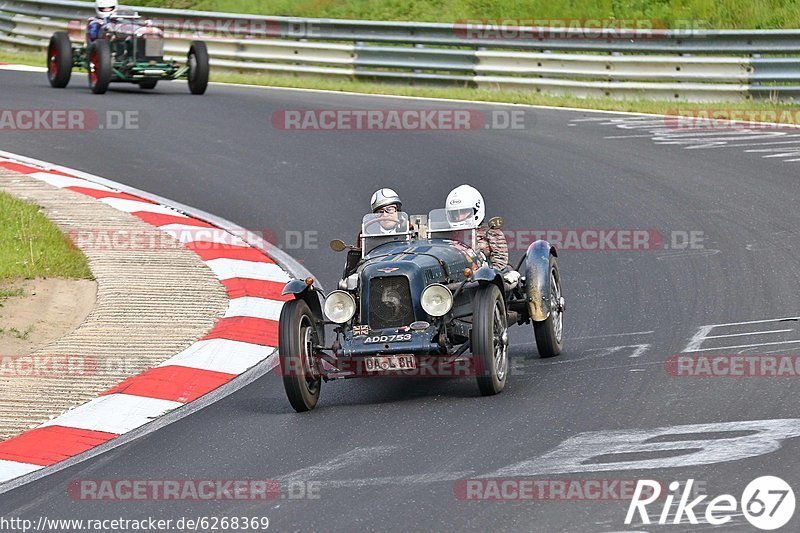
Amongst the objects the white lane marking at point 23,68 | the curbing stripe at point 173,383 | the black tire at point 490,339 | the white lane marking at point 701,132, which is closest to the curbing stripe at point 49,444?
the curbing stripe at point 173,383

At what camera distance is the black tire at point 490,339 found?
306 inches

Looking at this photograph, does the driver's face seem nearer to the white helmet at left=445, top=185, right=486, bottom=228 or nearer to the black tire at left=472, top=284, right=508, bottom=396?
the white helmet at left=445, top=185, right=486, bottom=228

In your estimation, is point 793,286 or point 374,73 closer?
point 793,286

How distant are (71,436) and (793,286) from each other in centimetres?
554

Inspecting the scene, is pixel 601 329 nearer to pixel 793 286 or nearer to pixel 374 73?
pixel 793 286

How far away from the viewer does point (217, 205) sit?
1401 cm

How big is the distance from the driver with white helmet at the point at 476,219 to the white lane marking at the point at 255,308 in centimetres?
171

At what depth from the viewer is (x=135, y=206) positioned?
44.5ft

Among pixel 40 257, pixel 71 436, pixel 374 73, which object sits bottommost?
pixel 71 436

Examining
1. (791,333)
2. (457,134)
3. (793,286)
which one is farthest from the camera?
(457,134)

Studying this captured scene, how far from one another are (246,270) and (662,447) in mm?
5700

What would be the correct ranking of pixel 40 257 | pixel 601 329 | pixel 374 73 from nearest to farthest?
pixel 601 329 → pixel 40 257 → pixel 374 73

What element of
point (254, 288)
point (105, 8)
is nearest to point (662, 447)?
point (254, 288)

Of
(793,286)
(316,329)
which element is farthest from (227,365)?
(793,286)
